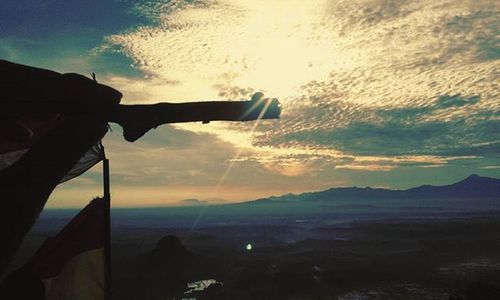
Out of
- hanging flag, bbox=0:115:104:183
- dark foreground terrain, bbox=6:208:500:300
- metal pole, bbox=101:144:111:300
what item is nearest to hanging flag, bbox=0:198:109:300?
metal pole, bbox=101:144:111:300

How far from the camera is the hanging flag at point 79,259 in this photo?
4012 millimetres

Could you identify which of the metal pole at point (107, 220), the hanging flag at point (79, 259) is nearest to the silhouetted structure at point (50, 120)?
the metal pole at point (107, 220)

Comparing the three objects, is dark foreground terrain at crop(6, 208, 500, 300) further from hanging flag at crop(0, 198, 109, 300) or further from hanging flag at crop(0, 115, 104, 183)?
hanging flag at crop(0, 115, 104, 183)

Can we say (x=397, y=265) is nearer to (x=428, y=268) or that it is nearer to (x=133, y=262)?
(x=428, y=268)

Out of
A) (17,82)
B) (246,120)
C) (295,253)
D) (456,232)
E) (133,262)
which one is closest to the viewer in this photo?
(17,82)

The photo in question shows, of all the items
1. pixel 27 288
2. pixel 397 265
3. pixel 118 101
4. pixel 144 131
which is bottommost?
pixel 397 265

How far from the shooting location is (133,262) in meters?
53.2

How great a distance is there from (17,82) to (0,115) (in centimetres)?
33

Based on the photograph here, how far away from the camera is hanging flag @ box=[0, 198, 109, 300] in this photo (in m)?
4.01

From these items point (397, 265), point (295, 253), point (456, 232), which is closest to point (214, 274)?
point (295, 253)

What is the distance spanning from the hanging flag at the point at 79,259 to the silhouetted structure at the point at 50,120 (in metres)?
1.00

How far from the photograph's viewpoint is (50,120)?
3.53 metres

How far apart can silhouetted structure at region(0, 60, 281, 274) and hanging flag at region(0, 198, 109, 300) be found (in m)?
1.00

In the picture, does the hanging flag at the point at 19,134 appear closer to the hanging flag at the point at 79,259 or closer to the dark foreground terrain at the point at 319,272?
the hanging flag at the point at 79,259
